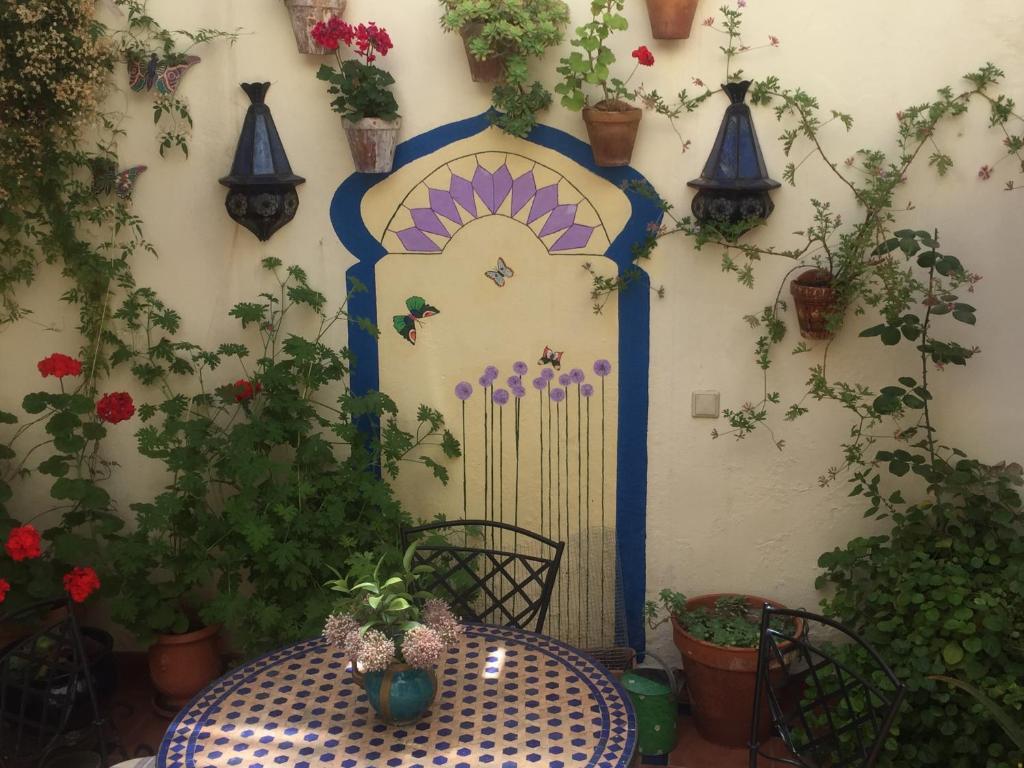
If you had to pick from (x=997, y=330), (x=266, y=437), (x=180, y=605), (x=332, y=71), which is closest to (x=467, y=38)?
(x=332, y=71)

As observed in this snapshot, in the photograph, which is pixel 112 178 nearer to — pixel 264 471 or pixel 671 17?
pixel 264 471

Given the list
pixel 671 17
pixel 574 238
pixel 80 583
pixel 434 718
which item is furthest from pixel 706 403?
pixel 80 583

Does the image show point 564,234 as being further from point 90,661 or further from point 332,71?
point 90,661

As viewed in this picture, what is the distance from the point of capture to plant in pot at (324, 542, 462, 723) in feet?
7.93

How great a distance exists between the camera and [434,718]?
2.58 m

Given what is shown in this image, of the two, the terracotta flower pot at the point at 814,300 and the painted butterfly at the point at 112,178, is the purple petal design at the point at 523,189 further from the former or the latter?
the painted butterfly at the point at 112,178

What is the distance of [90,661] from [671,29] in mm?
3057

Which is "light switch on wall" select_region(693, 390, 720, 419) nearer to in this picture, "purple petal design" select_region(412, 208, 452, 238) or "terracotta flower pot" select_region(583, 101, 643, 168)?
"terracotta flower pot" select_region(583, 101, 643, 168)

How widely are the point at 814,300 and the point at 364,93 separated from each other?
5.70 ft

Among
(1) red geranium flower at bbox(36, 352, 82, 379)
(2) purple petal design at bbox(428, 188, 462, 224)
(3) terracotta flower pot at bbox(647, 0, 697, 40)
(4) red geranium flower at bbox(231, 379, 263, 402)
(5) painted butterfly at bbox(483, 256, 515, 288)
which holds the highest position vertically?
(3) terracotta flower pot at bbox(647, 0, 697, 40)

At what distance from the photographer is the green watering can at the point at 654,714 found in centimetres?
368

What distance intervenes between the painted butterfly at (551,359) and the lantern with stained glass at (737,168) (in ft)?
2.59

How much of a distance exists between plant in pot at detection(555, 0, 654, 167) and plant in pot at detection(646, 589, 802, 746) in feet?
5.55

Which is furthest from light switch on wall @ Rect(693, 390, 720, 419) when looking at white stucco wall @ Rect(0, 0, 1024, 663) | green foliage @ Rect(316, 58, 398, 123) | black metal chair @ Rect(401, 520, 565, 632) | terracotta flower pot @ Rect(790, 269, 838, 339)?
green foliage @ Rect(316, 58, 398, 123)
